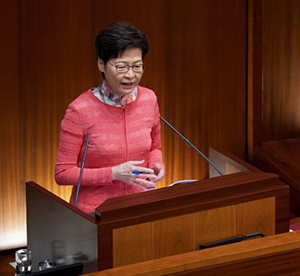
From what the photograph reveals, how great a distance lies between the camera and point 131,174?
185cm

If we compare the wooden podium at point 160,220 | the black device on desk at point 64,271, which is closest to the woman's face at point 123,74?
the wooden podium at point 160,220

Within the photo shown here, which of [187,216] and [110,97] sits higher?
[110,97]

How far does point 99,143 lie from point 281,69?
1.71 meters

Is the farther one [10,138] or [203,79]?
[203,79]

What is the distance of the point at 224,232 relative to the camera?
5.09 feet

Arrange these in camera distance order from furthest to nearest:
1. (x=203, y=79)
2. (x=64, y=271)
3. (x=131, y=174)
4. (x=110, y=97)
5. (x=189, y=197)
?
(x=203, y=79) < (x=110, y=97) < (x=131, y=174) < (x=189, y=197) < (x=64, y=271)

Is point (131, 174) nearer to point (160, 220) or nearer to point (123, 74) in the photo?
point (123, 74)

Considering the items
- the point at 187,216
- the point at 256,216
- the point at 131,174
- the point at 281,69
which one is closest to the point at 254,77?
the point at 281,69

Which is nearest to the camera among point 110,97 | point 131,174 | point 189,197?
point 189,197

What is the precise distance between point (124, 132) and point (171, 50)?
1.23 m

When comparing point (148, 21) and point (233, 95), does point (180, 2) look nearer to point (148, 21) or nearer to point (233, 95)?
point (148, 21)

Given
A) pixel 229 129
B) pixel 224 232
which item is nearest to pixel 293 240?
pixel 224 232

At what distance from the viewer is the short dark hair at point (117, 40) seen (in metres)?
1.89

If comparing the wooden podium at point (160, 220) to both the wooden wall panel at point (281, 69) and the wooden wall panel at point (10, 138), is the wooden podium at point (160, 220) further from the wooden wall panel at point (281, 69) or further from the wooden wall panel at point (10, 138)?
the wooden wall panel at point (281, 69)
